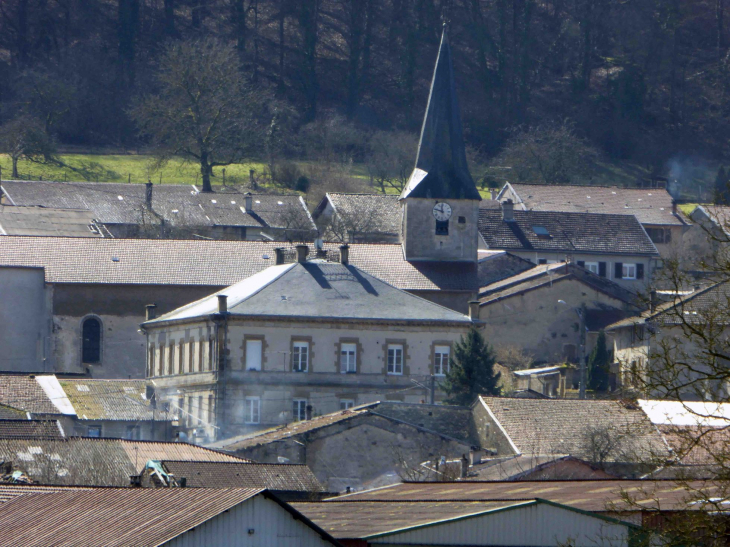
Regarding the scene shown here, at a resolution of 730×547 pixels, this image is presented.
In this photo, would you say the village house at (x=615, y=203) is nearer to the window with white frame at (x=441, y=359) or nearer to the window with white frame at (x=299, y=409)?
the window with white frame at (x=441, y=359)

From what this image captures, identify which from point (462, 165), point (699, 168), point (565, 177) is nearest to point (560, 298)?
point (462, 165)

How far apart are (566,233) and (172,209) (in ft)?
59.1

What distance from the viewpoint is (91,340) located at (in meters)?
56.0

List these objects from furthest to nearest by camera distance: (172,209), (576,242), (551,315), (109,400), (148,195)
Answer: (148,195) → (172,209) → (576,242) → (551,315) → (109,400)

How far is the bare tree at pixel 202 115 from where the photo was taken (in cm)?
8344

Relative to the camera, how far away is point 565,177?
94.2 metres

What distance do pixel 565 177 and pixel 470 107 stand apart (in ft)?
52.6

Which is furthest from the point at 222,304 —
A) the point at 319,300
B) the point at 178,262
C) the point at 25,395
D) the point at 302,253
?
the point at 178,262

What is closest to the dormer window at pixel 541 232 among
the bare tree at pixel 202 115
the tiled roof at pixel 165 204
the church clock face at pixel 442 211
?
the tiled roof at pixel 165 204

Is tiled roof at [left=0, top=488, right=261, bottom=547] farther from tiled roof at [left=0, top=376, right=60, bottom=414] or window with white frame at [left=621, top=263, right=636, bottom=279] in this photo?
window with white frame at [left=621, top=263, right=636, bottom=279]

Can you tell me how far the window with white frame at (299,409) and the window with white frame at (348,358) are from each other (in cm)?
171

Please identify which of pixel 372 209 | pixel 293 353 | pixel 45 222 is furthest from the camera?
pixel 372 209

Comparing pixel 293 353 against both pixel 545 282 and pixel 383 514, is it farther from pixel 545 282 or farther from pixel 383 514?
pixel 383 514

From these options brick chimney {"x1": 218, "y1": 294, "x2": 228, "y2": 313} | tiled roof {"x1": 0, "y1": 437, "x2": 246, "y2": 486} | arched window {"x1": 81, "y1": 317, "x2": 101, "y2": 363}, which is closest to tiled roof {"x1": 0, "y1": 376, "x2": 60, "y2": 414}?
tiled roof {"x1": 0, "y1": 437, "x2": 246, "y2": 486}
